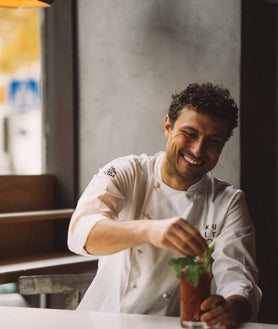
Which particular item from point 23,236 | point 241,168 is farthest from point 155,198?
point 23,236

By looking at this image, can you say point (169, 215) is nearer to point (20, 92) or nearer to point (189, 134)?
point (189, 134)

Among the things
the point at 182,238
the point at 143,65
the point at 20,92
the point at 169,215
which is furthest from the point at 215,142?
the point at 20,92

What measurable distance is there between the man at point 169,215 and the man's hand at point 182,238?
0.14m

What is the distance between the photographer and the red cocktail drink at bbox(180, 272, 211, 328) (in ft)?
5.45

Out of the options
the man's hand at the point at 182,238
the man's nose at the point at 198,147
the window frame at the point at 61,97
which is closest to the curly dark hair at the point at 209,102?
the man's nose at the point at 198,147

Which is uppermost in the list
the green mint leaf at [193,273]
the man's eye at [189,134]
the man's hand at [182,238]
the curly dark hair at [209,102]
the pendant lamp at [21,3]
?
the pendant lamp at [21,3]

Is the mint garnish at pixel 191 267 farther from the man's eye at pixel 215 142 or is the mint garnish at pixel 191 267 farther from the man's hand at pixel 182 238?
the man's eye at pixel 215 142

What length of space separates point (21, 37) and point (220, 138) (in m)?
2.20

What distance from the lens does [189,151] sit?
228 centimetres

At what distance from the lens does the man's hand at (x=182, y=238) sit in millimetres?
1684

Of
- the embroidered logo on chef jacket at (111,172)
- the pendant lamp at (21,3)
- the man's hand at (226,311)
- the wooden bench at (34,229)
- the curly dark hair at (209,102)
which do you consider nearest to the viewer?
the man's hand at (226,311)

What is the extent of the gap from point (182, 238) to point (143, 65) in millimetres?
2016

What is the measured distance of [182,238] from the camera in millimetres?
1689

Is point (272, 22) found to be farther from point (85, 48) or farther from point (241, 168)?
point (85, 48)
